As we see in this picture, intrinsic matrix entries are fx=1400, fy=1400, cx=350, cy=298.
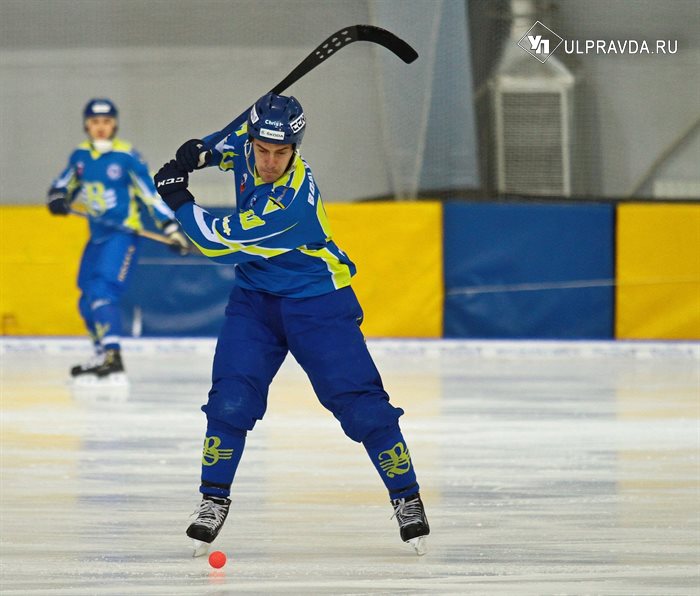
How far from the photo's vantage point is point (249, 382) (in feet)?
13.5

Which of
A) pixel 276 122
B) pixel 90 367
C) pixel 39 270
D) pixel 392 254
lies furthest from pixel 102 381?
pixel 276 122

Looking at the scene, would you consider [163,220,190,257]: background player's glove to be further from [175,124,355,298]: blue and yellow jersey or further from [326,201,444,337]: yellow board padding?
[175,124,355,298]: blue and yellow jersey

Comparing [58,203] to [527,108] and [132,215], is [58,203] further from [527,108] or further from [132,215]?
[527,108]

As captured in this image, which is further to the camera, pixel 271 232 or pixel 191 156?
pixel 191 156

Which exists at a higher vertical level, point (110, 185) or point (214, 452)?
point (214, 452)

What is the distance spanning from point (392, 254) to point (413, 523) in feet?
21.5

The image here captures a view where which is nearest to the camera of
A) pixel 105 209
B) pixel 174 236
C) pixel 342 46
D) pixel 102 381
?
pixel 342 46

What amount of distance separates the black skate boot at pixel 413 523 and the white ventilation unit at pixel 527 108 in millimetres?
7137

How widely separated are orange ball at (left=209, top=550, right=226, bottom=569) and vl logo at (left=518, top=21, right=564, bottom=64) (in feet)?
25.8

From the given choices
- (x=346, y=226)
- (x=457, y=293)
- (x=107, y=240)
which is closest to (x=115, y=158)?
(x=107, y=240)

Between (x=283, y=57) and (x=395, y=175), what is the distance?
135 cm

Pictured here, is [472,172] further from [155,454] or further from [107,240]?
[155,454]

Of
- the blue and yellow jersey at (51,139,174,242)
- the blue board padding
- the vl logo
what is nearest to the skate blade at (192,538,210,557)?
the blue and yellow jersey at (51,139,174,242)

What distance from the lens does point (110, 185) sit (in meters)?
8.52
